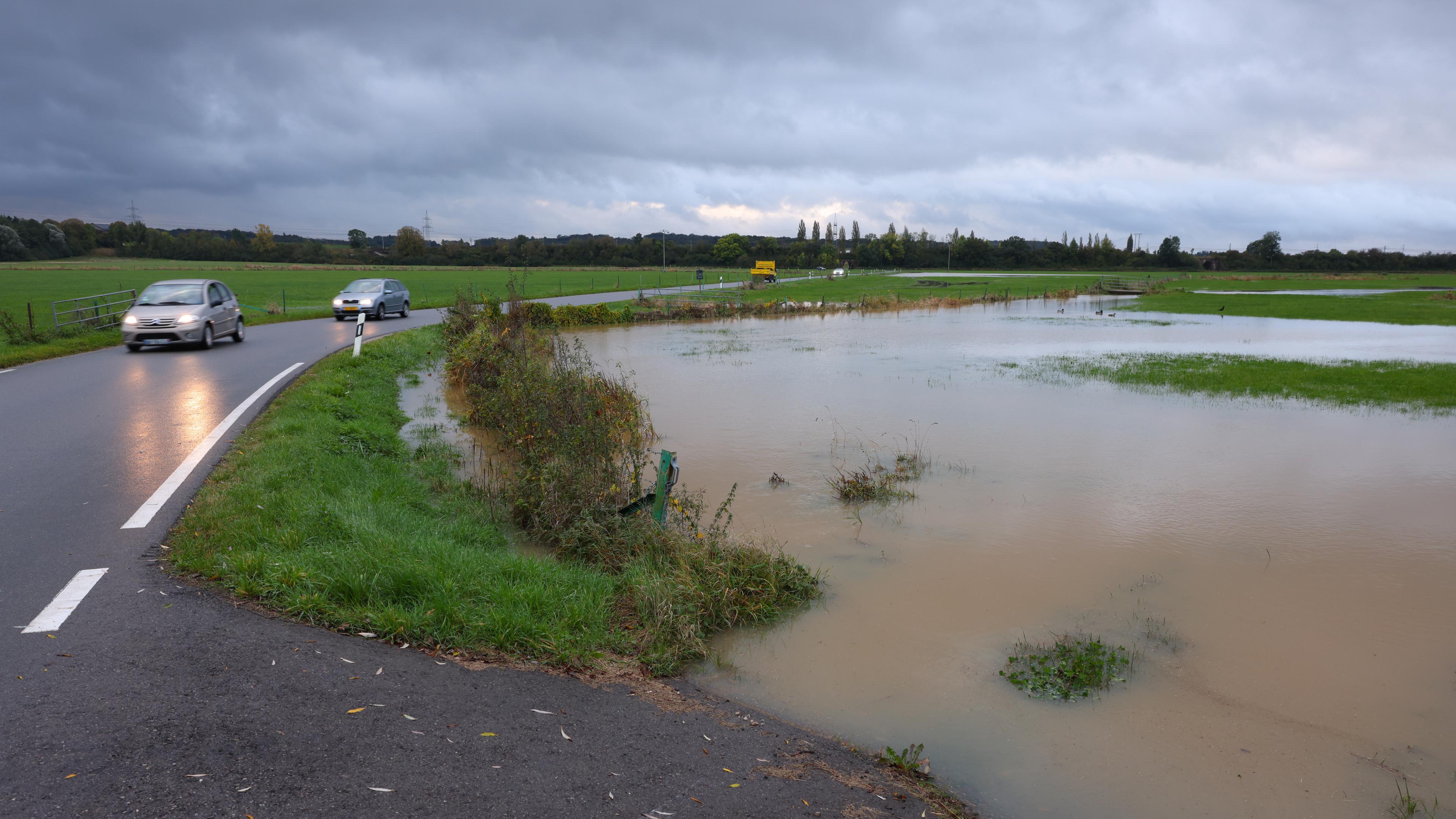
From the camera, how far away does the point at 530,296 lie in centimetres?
4581

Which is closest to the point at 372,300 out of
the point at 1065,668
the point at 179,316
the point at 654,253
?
the point at 179,316

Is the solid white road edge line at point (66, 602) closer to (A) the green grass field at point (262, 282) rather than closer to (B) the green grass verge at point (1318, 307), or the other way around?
(A) the green grass field at point (262, 282)

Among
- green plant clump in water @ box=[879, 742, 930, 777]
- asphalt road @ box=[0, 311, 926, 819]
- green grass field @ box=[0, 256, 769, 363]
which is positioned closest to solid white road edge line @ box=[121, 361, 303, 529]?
asphalt road @ box=[0, 311, 926, 819]

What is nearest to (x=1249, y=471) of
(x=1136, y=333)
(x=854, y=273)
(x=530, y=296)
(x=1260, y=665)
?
(x=1260, y=665)

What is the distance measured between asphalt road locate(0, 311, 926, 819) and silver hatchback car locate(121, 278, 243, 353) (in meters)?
15.6

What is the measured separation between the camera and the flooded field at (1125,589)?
5.32m

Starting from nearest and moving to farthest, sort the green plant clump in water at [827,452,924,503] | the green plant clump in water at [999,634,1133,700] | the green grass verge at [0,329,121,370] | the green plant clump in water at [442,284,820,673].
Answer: the green plant clump in water at [999,634,1133,700] → the green plant clump in water at [442,284,820,673] → the green plant clump in water at [827,452,924,503] → the green grass verge at [0,329,121,370]

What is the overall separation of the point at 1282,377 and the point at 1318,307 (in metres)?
38.2

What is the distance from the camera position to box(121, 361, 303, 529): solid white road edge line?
7188mm

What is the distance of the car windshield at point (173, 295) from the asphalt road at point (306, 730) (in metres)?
16.4

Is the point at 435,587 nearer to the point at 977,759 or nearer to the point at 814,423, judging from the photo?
the point at 977,759

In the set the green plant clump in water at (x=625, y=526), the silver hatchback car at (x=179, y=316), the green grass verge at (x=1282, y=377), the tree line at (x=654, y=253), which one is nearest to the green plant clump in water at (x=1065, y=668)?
the green plant clump in water at (x=625, y=526)

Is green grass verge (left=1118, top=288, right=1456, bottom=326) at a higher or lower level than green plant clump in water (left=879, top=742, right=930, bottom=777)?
higher

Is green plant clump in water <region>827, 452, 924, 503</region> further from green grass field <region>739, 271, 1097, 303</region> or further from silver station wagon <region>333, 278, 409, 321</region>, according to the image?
green grass field <region>739, 271, 1097, 303</region>
